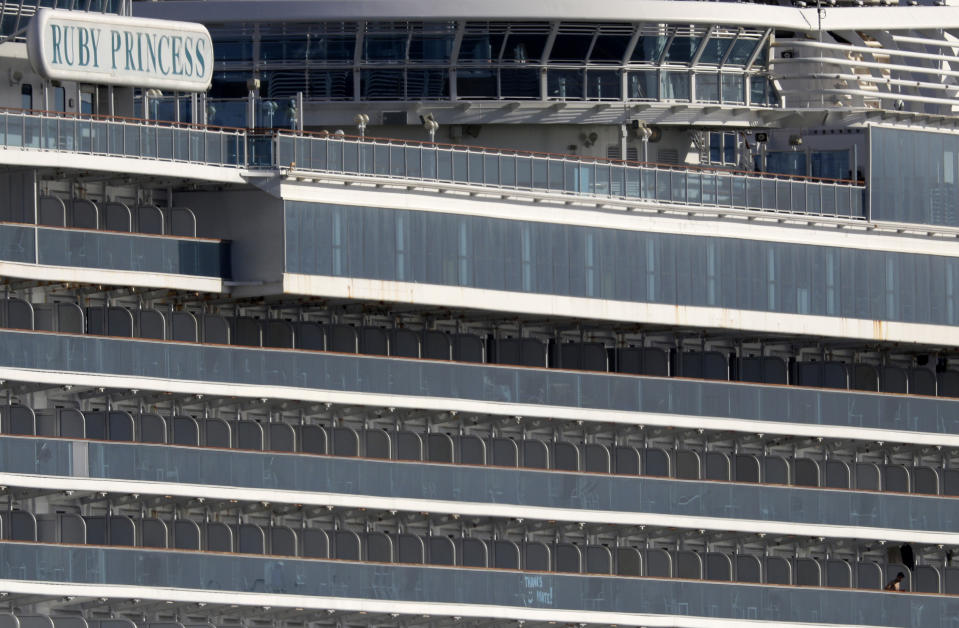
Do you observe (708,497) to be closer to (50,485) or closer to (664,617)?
(664,617)

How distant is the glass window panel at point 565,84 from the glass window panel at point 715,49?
154 inches

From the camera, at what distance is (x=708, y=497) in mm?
118375

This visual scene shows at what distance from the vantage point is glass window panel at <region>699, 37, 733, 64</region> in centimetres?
12256

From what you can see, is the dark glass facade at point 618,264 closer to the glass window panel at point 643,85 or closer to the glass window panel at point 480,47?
the glass window panel at point 643,85

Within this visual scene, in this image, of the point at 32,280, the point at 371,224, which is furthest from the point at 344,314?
the point at 32,280

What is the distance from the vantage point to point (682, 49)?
12225cm

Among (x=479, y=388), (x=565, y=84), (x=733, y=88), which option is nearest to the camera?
(x=479, y=388)

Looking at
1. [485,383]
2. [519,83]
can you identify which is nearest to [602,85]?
[519,83]

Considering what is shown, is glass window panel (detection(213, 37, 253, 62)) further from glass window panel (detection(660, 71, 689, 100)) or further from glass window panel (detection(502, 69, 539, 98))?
glass window panel (detection(660, 71, 689, 100))

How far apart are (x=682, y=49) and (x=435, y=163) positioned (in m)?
12.0

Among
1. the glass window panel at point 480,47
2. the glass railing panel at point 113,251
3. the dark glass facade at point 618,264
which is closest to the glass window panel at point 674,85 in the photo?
the glass window panel at point 480,47

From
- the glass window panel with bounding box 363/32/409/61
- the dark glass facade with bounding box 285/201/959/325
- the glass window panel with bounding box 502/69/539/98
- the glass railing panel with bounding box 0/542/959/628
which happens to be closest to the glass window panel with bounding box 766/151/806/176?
the dark glass facade with bounding box 285/201/959/325

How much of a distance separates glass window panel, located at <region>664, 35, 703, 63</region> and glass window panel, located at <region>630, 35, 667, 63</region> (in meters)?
0.30

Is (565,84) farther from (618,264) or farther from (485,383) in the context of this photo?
(485,383)
